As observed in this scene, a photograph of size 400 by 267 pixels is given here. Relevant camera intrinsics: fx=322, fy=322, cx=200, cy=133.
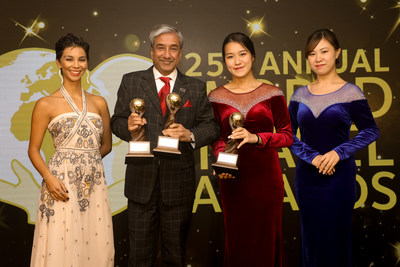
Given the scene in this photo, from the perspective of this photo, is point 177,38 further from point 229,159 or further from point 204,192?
point 204,192

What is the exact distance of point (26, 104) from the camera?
3098 millimetres

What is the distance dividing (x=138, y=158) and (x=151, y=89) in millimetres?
476

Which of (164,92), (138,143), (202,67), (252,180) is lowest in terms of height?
(252,180)

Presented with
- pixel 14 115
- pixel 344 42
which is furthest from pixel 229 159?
pixel 14 115

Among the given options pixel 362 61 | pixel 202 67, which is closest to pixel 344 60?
pixel 362 61

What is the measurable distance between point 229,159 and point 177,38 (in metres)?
0.91

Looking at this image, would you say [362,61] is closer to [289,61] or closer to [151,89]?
[289,61]

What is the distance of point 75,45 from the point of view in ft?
7.16

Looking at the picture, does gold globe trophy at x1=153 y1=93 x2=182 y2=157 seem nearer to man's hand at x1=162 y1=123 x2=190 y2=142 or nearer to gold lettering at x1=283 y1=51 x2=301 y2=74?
Result: man's hand at x1=162 y1=123 x2=190 y2=142

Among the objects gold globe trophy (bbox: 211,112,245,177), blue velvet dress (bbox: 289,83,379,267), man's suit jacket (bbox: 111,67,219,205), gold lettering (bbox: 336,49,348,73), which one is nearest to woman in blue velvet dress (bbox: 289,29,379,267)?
blue velvet dress (bbox: 289,83,379,267)

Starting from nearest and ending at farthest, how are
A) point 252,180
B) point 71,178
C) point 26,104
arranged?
point 71,178, point 252,180, point 26,104

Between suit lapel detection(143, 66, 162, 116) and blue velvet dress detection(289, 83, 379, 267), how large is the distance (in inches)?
40.5

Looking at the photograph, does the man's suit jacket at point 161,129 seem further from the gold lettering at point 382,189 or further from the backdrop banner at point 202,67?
the gold lettering at point 382,189

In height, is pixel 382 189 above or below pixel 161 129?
below
